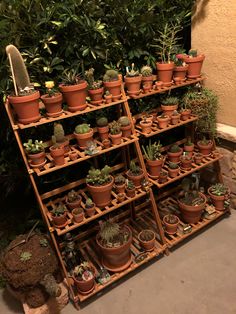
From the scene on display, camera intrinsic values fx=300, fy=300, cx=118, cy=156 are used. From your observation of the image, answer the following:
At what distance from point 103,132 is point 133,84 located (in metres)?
0.41

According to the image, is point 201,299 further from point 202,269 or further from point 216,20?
point 216,20

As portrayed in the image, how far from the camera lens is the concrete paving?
2023 millimetres

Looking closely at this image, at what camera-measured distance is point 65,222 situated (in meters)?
2.03

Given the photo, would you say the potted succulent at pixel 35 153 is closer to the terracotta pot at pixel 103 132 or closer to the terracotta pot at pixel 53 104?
the terracotta pot at pixel 53 104

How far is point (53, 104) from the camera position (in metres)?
1.88

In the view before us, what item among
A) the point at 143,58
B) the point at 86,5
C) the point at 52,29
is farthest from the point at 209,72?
the point at 52,29

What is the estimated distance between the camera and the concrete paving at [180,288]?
2.02 m

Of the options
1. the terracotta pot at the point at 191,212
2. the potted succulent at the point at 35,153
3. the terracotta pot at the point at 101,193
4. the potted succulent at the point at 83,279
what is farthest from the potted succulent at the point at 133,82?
the potted succulent at the point at 83,279

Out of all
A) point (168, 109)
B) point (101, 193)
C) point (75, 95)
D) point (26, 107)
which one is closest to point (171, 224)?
point (101, 193)

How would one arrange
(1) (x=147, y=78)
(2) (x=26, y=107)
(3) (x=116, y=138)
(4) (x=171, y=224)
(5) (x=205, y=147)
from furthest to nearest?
(5) (x=205, y=147)
(4) (x=171, y=224)
(1) (x=147, y=78)
(3) (x=116, y=138)
(2) (x=26, y=107)

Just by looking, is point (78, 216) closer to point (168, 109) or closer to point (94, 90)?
point (94, 90)

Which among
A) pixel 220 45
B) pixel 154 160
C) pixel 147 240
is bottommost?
pixel 147 240

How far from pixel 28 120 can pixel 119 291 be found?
136cm

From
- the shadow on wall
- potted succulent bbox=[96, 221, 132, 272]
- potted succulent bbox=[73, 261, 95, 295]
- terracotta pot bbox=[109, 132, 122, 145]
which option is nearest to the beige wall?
the shadow on wall
